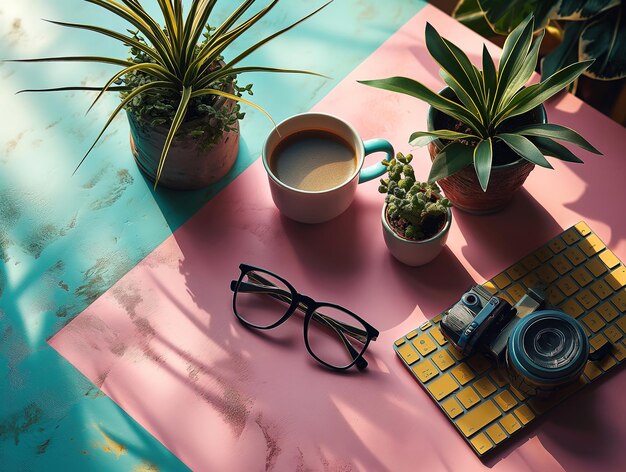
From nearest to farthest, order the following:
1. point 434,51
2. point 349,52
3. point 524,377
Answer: point 524,377
point 434,51
point 349,52

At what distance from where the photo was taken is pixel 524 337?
112 centimetres

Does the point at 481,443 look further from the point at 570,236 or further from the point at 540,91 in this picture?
the point at 540,91

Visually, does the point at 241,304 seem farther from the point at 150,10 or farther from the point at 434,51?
the point at 150,10

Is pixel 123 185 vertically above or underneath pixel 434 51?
underneath

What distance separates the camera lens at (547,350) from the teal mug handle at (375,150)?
0.35 meters

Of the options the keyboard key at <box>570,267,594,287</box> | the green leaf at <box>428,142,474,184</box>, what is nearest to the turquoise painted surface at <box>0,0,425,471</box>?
the green leaf at <box>428,142,474,184</box>

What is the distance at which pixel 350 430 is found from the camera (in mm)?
1163

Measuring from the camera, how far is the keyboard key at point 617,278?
4.09 feet

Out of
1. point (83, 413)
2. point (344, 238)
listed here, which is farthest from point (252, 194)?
point (83, 413)

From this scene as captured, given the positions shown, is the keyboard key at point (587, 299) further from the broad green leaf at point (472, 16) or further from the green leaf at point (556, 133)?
the broad green leaf at point (472, 16)

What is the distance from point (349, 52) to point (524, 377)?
750 mm

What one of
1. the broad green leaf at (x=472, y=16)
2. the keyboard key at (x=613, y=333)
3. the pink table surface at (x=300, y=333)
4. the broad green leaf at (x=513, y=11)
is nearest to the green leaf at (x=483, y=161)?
the pink table surface at (x=300, y=333)

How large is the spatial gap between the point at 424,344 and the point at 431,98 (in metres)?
0.40

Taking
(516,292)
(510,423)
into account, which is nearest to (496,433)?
(510,423)
